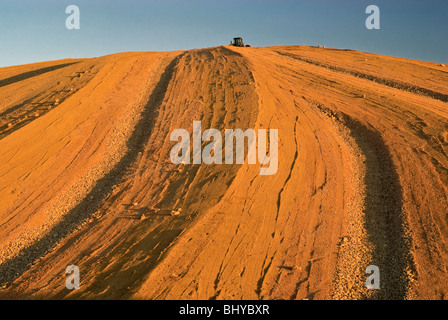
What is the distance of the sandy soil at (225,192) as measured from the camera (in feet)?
29.1

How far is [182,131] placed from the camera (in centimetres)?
1664

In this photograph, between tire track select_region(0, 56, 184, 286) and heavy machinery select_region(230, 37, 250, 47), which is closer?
tire track select_region(0, 56, 184, 286)

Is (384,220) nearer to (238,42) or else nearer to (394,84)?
(394,84)

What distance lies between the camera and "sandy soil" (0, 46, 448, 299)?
29.1 ft

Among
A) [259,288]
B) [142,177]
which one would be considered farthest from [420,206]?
[142,177]

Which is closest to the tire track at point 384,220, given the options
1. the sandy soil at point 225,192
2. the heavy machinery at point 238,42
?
the sandy soil at point 225,192

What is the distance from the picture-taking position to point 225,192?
1179cm

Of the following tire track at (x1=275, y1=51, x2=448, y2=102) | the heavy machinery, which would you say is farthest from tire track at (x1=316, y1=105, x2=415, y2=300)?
the heavy machinery

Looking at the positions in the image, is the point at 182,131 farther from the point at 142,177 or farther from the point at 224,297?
the point at 224,297

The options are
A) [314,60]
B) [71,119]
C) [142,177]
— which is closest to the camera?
[142,177]

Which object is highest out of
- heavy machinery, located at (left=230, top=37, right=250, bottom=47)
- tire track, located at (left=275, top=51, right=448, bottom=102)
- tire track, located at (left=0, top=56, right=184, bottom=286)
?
heavy machinery, located at (left=230, top=37, right=250, bottom=47)

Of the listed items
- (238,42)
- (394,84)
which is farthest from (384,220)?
(238,42)

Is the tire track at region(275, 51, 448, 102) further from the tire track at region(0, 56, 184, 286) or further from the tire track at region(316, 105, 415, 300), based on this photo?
the tire track at region(0, 56, 184, 286)

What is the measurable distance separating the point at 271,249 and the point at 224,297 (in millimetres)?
2137
